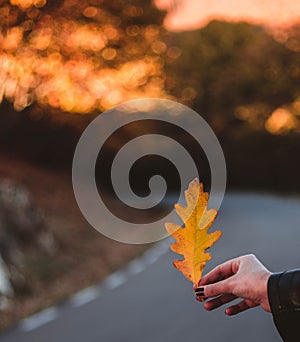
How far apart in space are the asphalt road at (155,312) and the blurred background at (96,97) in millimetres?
662

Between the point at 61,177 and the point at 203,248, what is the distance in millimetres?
24712

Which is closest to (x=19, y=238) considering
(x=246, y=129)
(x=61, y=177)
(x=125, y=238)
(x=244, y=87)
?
(x=125, y=238)

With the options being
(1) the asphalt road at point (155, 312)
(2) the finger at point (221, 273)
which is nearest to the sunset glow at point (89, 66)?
(1) the asphalt road at point (155, 312)

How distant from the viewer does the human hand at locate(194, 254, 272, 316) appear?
3.24ft

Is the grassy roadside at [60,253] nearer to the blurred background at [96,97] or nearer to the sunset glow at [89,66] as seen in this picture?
the blurred background at [96,97]

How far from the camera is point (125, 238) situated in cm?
1905

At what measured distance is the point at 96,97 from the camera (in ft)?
70.2

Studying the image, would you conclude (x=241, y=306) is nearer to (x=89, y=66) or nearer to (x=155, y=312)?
(x=155, y=312)

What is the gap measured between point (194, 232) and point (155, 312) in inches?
398

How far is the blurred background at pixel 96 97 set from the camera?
1159 cm

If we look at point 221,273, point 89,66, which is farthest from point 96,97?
point 221,273

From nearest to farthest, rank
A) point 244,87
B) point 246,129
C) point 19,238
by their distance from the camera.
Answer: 1. point 19,238
2. point 246,129
3. point 244,87

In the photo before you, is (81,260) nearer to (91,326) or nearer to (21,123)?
(91,326)

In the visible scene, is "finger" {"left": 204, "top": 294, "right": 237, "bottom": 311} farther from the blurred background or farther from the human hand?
the blurred background
